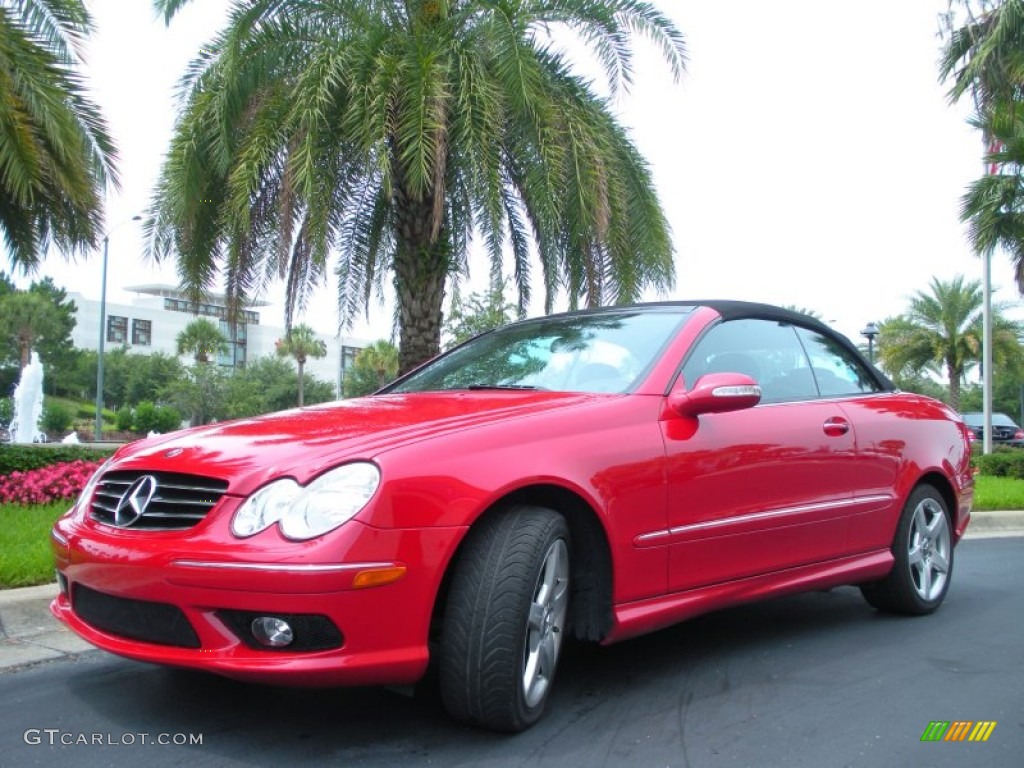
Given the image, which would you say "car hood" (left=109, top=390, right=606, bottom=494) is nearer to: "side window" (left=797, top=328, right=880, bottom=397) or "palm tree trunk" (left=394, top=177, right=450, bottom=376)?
"side window" (left=797, top=328, right=880, bottom=397)

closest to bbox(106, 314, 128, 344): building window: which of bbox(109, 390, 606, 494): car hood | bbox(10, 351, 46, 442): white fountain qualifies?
bbox(10, 351, 46, 442): white fountain

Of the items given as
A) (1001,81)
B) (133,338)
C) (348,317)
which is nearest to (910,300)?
(1001,81)

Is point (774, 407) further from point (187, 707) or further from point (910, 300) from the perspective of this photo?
point (910, 300)

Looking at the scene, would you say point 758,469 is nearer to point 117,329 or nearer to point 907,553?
point 907,553

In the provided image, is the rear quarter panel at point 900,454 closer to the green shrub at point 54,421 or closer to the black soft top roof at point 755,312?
the black soft top roof at point 755,312

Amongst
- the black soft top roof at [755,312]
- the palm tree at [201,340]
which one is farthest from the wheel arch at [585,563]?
the palm tree at [201,340]

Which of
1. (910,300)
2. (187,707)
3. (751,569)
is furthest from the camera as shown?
(910,300)

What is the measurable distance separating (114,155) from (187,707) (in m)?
8.70

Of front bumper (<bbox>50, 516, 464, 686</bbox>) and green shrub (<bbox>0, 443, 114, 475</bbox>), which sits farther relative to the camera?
green shrub (<bbox>0, 443, 114, 475</bbox>)

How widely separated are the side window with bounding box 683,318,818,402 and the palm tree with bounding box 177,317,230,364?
70604mm

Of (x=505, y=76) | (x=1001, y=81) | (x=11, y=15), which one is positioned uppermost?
(x=1001, y=81)

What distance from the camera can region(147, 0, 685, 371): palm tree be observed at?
9.08 metres

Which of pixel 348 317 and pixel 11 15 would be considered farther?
pixel 348 317

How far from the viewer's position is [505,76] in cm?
917
